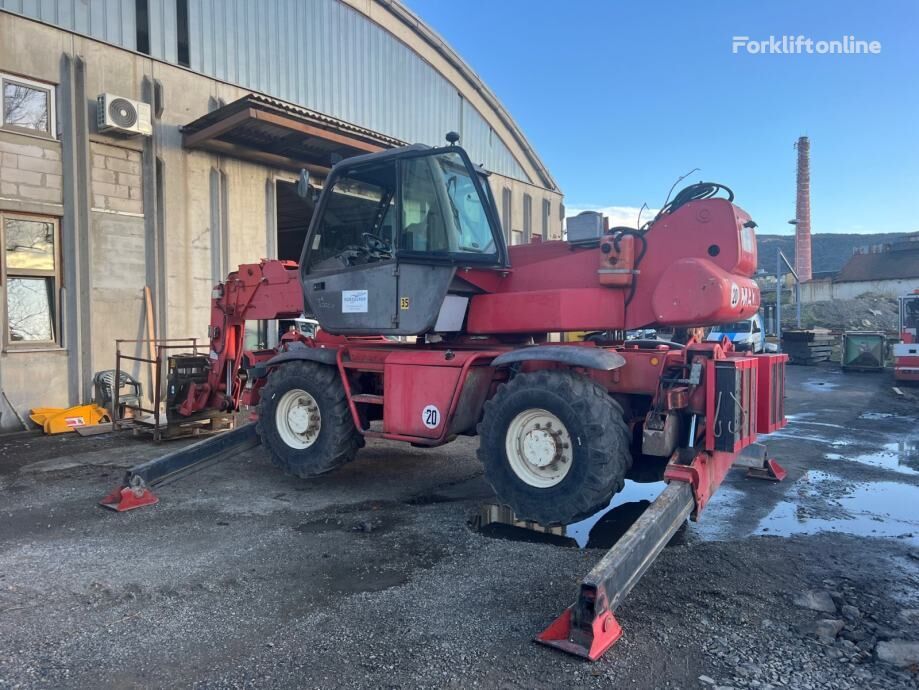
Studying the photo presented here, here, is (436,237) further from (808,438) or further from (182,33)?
(182,33)

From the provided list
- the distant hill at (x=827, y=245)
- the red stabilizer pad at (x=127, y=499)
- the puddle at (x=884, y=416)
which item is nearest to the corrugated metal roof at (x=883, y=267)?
the distant hill at (x=827, y=245)

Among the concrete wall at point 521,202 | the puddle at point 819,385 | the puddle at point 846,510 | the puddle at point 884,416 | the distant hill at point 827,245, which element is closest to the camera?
the puddle at point 846,510

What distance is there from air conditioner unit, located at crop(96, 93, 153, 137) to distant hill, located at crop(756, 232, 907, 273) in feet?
237

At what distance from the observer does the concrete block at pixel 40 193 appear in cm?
948

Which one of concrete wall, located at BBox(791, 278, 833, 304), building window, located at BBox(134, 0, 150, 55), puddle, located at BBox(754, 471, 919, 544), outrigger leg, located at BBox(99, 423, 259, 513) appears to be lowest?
puddle, located at BBox(754, 471, 919, 544)

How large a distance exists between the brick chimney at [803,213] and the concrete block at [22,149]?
50693 mm

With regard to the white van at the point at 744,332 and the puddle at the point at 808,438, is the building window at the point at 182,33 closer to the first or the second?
the puddle at the point at 808,438

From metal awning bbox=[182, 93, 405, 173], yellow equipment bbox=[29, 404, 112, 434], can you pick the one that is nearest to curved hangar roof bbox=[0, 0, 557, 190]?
metal awning bbox=[182, 93, 405, 173]

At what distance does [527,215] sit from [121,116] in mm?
12261

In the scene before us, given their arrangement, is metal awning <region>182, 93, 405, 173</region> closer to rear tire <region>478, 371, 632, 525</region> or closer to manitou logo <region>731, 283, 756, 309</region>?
rear tire <region>478, 371, 632, 525</region>

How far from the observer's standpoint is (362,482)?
6.56 m

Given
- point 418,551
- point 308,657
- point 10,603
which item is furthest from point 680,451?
point 10,603


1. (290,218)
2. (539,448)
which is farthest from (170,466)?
Answer: (290,218)

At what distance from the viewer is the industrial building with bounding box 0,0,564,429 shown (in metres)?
9.53
